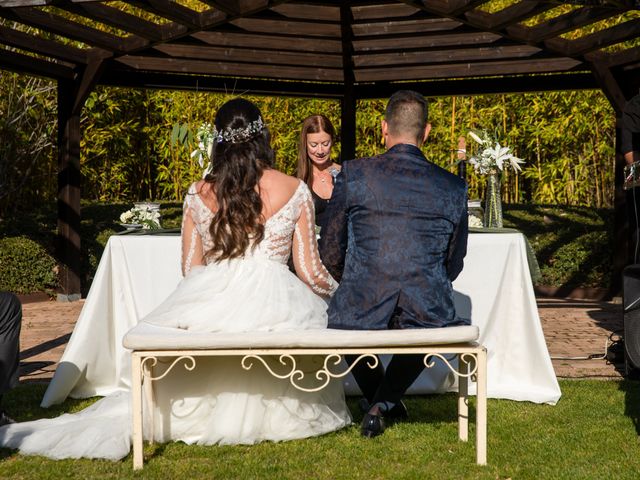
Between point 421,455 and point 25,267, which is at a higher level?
point 25,267

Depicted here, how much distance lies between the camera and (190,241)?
395 cm

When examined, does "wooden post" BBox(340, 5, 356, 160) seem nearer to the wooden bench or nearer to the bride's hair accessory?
the bride's hair accessory

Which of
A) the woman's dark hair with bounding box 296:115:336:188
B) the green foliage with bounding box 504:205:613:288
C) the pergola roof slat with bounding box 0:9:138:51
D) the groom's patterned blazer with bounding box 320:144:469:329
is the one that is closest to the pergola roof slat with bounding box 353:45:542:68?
the pergola roof slat with bounding box 0:9:138:51

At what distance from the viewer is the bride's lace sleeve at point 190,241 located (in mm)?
3938

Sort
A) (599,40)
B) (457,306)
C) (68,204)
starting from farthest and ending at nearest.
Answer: (68,204) < (599,40) < (457,306)

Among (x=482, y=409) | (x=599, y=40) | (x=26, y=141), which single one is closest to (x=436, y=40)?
(x=599, y=40)

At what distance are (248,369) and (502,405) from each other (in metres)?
1.51

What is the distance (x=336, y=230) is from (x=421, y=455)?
3.30 feet

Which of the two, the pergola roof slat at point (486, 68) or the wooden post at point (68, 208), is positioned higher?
the pergola roof slat at point (486, 68)

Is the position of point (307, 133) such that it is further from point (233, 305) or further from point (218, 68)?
point (218, 68)

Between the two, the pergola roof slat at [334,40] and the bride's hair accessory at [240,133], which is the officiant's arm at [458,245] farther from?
the pergola roof slat at [334,40]

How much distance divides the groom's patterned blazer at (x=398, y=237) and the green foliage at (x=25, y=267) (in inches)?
245

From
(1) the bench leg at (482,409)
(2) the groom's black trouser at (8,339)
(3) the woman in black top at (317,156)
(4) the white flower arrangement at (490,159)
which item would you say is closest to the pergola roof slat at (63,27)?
(3) the woman in black top at (317,156)

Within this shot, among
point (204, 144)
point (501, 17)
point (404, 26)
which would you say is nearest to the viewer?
point (204, 144)
